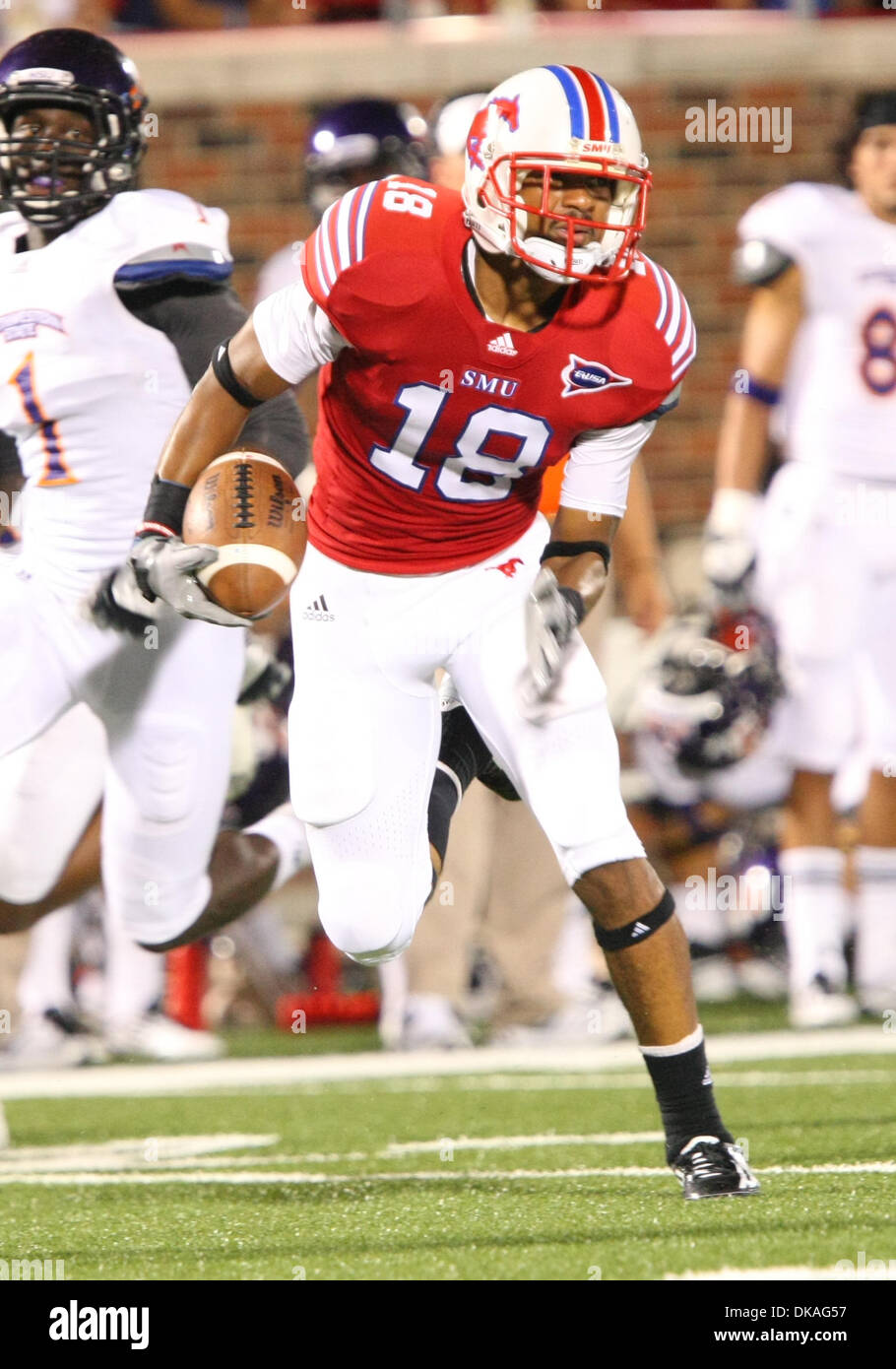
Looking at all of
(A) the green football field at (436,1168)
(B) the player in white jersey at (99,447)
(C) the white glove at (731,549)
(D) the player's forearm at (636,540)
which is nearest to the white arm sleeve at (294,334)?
(B) the player in white jersey at (99,447)

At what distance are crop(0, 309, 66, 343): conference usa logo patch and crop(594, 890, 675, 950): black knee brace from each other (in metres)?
1.56

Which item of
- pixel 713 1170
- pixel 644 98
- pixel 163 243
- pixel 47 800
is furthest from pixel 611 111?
pixel 644 98

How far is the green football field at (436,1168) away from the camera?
9.28 feet

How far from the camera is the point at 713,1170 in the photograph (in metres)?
3.20

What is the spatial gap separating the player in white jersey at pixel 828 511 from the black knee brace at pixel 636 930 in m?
2.46

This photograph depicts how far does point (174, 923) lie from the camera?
4223mm

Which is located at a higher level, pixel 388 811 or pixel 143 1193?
pixel 388 811

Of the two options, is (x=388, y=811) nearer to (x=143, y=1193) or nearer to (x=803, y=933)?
(x=143, y=1193)

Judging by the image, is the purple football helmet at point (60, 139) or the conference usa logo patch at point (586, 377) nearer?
the conference usa logo patch at point (586, 377)

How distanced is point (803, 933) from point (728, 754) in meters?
0.90

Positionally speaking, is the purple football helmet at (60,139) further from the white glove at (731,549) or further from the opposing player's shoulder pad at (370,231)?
the white glove at (731,549)

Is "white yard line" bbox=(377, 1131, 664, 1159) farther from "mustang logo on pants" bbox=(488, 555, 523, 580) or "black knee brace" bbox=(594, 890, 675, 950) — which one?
"mustang logo on pants" bbox=(488, 555, 523, 580)

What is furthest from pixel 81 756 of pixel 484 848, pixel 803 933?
pixel 803 933

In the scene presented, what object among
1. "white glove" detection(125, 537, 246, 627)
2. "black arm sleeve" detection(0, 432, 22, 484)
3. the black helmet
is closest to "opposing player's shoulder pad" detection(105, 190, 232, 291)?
"black arm sleeve" detection(0, 432, 22, 484)
